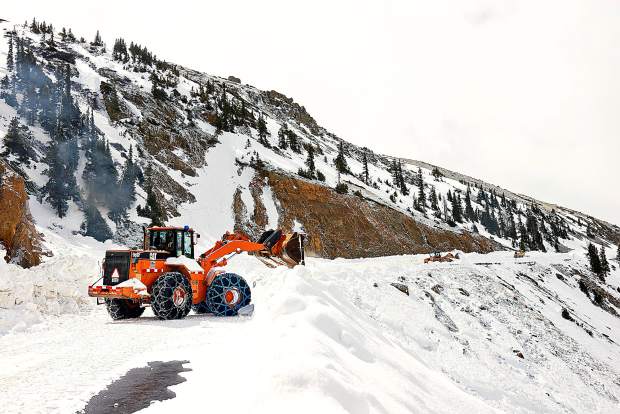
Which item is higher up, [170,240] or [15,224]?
[15,224]

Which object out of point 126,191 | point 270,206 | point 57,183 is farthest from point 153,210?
point 270,206

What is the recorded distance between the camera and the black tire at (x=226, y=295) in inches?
499

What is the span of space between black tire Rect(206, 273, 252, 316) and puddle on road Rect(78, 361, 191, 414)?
5686 millimetres

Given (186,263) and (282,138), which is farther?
(282,138)

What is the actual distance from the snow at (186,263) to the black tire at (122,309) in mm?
1900

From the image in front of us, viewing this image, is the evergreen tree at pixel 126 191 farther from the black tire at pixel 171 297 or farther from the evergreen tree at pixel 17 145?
the black tire at pixel 171 297

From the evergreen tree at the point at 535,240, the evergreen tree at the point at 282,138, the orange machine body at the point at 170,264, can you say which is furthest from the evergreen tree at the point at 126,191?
the evergreen tree at the point at 535,240

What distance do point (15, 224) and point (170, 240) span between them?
10593 millimetres

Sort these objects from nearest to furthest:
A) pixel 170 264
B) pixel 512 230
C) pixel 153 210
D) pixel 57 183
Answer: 1. pixel 170 264
2. pixel 57 183
3. pixel 153 210
4. pixel 512 230

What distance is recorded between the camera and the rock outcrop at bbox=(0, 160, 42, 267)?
18578 mm

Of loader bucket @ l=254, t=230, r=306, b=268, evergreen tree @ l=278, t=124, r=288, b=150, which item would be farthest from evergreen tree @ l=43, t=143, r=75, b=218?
evergreen tree @ l=278, t=124, r=288, b=150

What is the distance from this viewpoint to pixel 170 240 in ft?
43.0

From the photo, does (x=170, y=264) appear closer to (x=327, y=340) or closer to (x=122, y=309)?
(x=122, y=309)

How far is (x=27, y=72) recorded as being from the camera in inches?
1797
